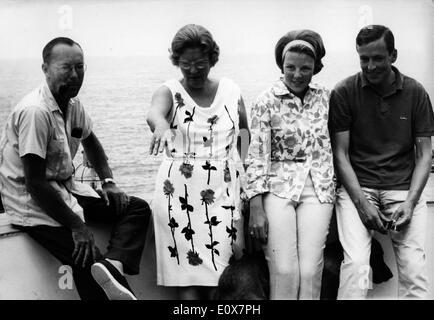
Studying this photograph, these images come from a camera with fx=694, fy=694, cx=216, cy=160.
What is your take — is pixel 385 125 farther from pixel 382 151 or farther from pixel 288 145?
pixel 288 145

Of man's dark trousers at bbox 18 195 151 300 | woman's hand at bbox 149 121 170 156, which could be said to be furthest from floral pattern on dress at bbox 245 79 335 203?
man's dark trousers at bbox 18 195 151 300

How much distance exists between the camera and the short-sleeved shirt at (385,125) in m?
3.13

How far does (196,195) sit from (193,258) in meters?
0.29

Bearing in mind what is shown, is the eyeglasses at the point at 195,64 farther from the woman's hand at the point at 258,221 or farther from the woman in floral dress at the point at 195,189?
the woman's hand at the point at 258,221

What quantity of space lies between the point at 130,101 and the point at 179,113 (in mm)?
1066

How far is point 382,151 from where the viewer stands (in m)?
3.14

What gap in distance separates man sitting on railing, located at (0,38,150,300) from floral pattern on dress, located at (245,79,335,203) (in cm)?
68

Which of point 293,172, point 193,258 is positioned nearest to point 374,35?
point 293,172

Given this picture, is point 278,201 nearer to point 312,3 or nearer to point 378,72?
point 378,72

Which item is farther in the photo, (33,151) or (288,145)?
(288,145)

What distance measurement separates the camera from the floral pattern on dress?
3078mm

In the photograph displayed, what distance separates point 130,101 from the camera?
4.16 m

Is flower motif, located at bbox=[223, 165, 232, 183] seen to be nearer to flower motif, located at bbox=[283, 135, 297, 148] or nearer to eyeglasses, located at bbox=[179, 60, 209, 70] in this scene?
flower motif, located at bbox=[283, 135, 297, 148]
